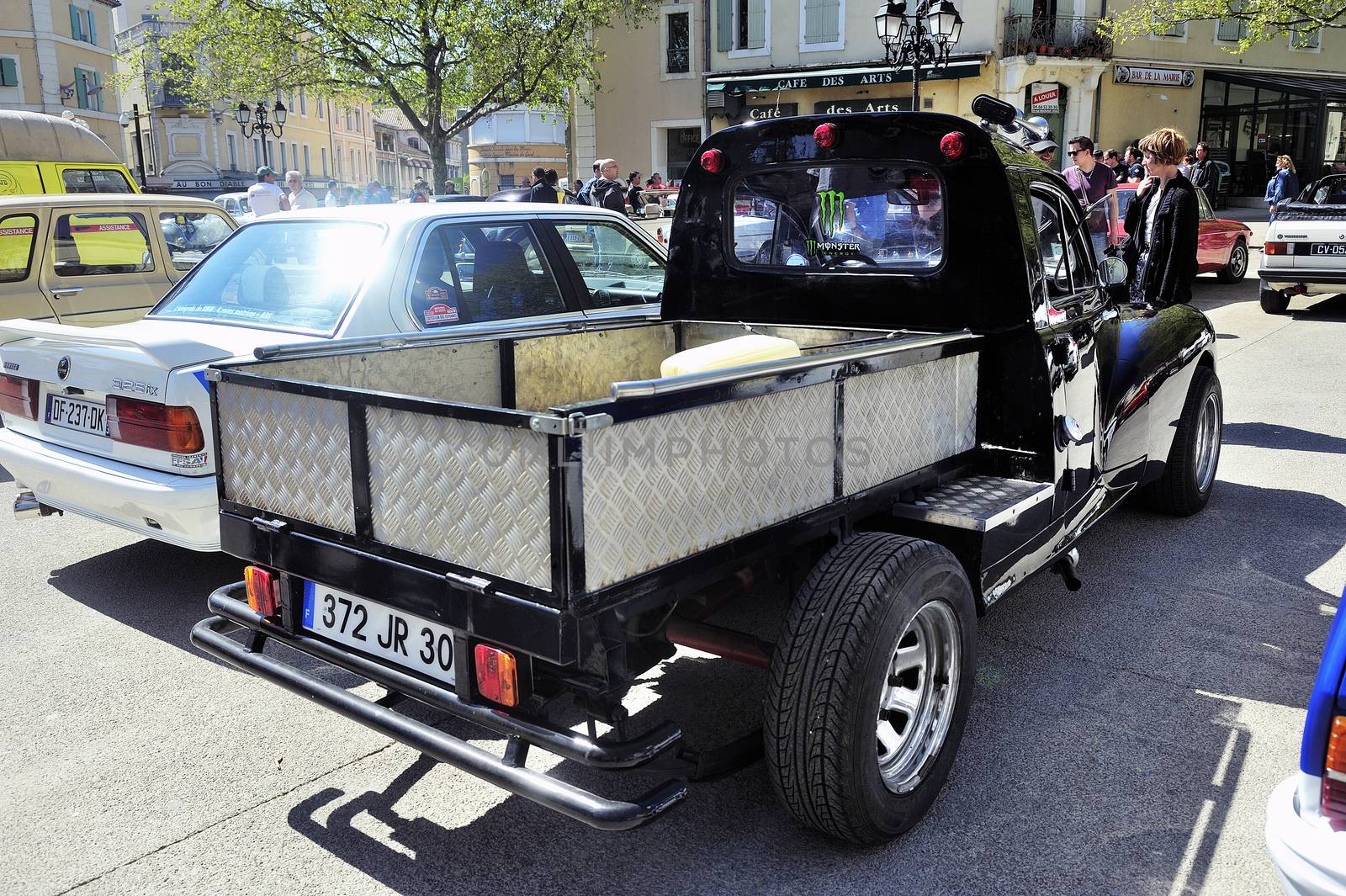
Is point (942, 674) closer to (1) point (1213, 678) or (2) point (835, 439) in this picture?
(2) point (835, 439)

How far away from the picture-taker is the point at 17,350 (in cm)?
471

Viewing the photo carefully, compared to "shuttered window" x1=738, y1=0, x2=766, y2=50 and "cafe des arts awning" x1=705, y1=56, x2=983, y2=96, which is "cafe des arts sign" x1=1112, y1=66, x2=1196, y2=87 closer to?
"cafe des arts awning" x1=705, y1=56, x2=983, y2=96

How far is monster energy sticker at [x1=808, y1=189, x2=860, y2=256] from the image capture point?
4020 mm

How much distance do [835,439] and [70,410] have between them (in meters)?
3.49

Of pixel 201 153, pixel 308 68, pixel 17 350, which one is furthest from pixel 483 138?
pixel 17 350

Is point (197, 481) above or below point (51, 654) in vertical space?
above

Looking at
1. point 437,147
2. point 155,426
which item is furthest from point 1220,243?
point 155,426

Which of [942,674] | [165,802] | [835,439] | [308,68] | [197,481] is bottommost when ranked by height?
[165,802]

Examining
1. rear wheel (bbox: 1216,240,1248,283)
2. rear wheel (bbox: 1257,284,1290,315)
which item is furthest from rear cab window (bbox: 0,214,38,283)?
rear wheel (bbox: 1216,240,1248,283)

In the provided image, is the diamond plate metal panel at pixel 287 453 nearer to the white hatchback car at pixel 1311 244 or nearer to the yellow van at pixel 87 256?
the yellow van at pixel 87 256

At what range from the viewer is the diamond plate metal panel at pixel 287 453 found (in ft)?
8.66

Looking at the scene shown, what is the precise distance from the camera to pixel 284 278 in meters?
5.19

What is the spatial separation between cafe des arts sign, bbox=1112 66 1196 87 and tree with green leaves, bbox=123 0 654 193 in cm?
1488

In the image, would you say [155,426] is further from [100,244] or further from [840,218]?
[100,244]
